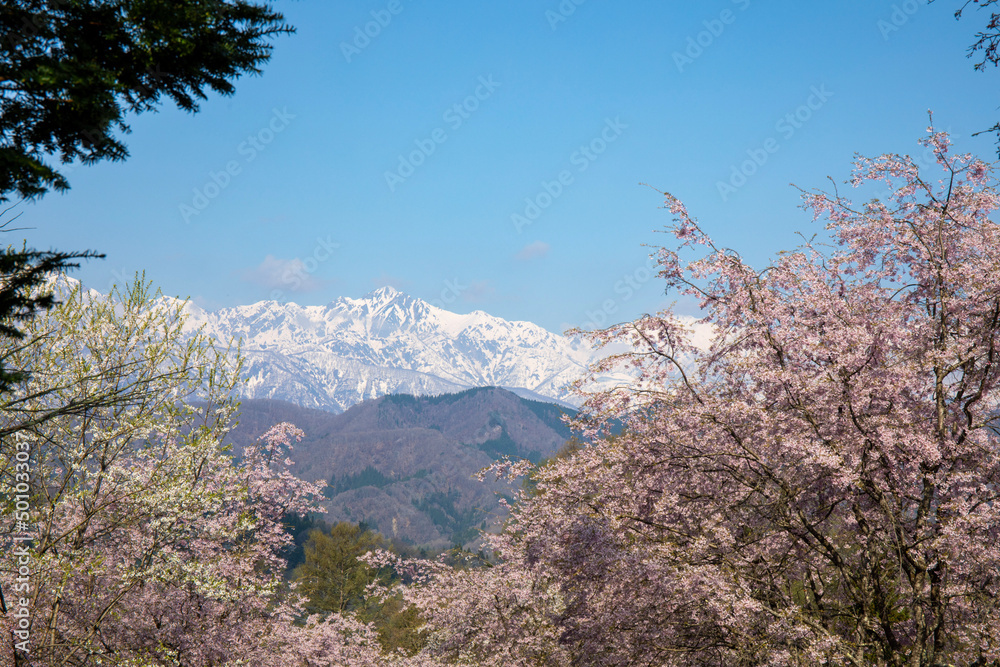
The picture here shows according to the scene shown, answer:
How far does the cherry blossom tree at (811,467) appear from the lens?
24.2 feet

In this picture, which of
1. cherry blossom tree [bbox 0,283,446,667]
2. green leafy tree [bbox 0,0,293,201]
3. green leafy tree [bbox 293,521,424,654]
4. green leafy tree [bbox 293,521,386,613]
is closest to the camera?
green leafy tree [bbox 0,0,293,201]

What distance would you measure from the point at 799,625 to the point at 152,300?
41.3 feet

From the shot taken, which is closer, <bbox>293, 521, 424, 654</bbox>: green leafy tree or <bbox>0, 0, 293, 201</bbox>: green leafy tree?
<bbox>0, 0, 293, 201</bbox>: green leafy tree

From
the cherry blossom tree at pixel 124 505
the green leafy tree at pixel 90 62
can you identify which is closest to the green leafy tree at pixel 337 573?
the cherry blossom tree at pixel 124 505

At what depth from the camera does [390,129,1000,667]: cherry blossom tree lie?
7363 mm

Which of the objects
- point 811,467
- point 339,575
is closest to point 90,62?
point 811,467

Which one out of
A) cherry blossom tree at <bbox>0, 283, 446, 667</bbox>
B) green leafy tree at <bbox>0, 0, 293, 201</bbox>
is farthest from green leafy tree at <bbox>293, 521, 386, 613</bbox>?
green leafy tree at <bbox>0, 0, 293, 201</bbox>

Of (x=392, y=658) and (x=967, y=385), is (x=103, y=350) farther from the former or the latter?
(x=392, y=658)

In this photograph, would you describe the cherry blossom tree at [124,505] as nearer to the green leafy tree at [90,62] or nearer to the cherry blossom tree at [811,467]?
the green leafy tree at [90,62]

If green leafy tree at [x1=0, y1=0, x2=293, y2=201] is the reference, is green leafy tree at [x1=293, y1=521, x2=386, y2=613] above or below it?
below

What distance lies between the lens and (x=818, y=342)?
809 cm

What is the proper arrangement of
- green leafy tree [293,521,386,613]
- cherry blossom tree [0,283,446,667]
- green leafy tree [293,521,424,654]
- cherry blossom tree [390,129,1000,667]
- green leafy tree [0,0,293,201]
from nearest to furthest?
green leafy tree [0,0,293,201] → cherry blossom tree [390,129,1000,667] → cherry blossom tree [0,283,446,667] → green leafy tree [293,521,424,654] → green leafy tree [293,521,386,613]

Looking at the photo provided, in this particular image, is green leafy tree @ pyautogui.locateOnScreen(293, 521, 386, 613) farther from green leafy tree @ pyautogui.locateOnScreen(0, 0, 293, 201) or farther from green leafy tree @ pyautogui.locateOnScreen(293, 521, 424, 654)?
green leafy tree @ pyautogui.locateOnScreen(0, 0, 293, 201)

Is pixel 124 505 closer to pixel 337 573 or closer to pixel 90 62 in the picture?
pixel 90 62
